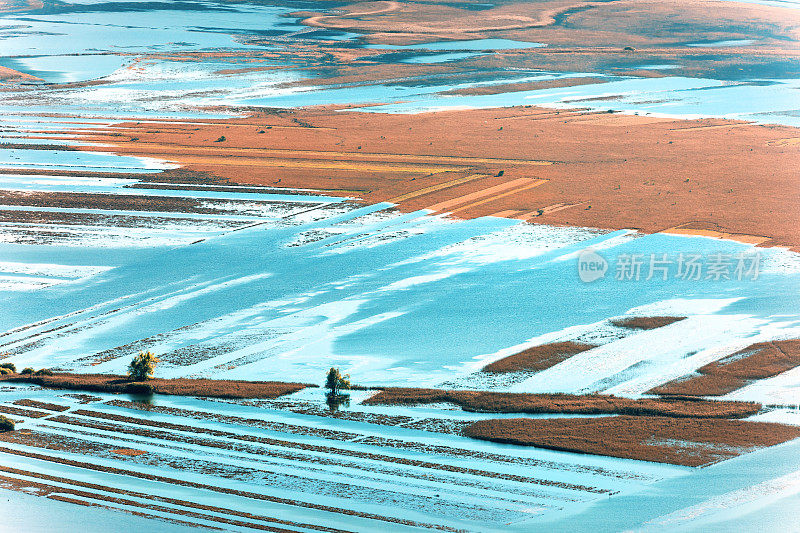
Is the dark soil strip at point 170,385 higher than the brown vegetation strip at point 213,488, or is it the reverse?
the dark soil strip at point 170,385

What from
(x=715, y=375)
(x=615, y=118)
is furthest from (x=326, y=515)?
(x=615, y=118)

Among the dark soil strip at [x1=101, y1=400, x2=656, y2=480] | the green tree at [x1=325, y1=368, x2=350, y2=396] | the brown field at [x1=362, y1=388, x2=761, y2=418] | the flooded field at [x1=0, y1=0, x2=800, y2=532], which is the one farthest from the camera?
the green tree at [x1=325, y1=368, x2=350, y2=396]

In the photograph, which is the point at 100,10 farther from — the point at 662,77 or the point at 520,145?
the point at 520,145

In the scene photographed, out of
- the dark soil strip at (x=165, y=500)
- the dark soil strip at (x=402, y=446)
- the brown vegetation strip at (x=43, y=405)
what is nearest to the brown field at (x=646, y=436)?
the dark soil strip at (x=402, y=446)

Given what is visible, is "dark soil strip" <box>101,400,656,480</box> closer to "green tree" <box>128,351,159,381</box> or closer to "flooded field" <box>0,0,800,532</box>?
"flooded field" <box>0,0,800,532</box>

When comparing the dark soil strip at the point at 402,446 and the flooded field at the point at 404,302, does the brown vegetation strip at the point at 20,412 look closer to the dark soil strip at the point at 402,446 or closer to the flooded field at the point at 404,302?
the flooded field at the point at 404,302

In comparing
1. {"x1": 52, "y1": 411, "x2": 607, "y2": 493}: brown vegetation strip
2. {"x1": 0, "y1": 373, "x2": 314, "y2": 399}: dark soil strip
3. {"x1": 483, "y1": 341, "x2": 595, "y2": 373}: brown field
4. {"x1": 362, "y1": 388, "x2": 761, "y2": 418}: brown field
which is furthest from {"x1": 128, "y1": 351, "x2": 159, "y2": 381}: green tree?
{"x1": 483, "y1": 341, "x2": 595, "y2": 373}: brown field
